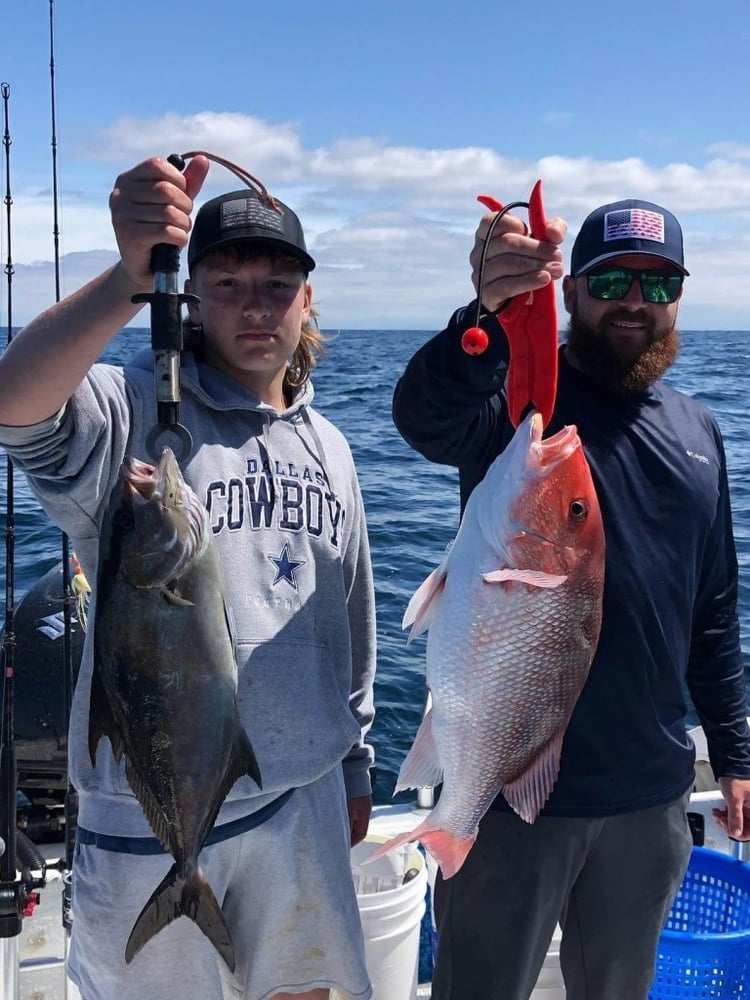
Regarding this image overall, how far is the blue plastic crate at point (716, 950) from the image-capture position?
115 inches

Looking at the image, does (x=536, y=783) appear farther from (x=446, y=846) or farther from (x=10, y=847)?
(x=10, y=847)

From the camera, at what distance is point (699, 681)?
2951 millimetres

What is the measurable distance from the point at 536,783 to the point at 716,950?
1295 millimetres

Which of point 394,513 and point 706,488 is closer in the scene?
point 706,488

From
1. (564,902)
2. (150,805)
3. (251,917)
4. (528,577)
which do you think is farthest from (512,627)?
(564,902)

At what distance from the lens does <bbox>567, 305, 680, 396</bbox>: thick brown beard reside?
2760 millimetres

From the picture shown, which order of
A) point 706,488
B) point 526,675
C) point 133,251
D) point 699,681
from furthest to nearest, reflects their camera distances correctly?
1. point 699,681
2. point 706,488
3. point 526,675
4. point 133,251

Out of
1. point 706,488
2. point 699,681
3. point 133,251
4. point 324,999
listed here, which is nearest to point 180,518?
A: point 133,251

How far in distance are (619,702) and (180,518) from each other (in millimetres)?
1483

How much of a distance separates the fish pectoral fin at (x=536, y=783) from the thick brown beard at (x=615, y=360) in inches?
44.6

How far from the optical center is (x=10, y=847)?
2.84 m

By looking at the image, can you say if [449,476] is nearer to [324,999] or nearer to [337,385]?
[324,999]

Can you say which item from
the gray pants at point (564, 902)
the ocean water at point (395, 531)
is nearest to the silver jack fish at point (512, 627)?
the gray pants at point (564, 902)

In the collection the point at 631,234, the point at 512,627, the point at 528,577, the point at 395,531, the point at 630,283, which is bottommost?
the point at 395,531
